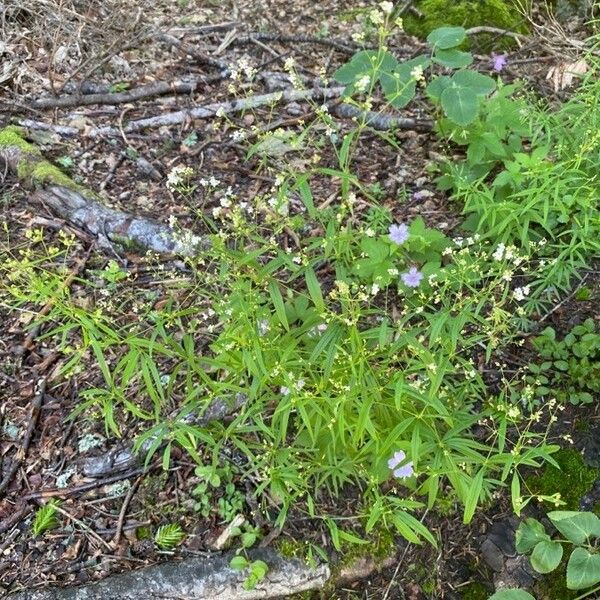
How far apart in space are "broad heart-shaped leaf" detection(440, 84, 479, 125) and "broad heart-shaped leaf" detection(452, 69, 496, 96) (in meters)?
0.03

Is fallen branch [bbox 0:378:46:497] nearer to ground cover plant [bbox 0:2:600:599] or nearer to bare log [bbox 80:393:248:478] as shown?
ground cover plant [bbox 0:2:600:599]

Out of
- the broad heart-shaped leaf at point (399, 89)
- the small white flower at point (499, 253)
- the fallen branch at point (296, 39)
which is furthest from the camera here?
the fallen branch at point (296, 39)

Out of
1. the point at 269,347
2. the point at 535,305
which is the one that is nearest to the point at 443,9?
the point at 535,305

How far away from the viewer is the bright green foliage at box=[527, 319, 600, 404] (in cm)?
267

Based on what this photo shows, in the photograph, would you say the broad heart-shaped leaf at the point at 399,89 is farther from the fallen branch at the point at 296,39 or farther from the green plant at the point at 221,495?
the green plant at the point at 221,495

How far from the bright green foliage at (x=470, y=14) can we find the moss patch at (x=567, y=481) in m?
3.21

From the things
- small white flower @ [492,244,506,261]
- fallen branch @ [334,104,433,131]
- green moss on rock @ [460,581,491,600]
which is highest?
small white flower @ [492,244,506,261]

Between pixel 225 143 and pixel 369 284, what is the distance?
1655 millimetres

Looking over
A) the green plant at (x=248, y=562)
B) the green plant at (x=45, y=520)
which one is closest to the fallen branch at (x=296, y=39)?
the green plant at (x=248, y=562)

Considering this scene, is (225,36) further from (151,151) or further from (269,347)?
(269,347)

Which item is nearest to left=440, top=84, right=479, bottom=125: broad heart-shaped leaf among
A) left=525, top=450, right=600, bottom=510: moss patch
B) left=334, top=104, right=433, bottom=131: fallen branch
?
left=334, top=104, right=433, bottom=131: fallen branch

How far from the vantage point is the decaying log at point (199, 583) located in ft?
7.80

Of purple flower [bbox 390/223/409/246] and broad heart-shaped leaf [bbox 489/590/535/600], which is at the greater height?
purple flower [bbox 390/223/409/246]

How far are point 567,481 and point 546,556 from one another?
0.37m
